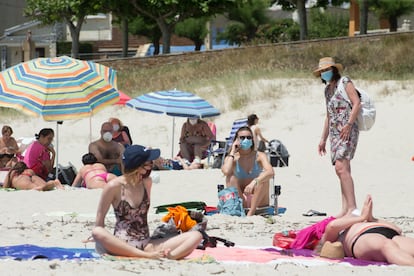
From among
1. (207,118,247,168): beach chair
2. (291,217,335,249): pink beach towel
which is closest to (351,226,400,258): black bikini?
(291,217,335,249): pink beach towel

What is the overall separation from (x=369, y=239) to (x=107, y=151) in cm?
636

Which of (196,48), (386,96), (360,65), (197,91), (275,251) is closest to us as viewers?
(275,251)

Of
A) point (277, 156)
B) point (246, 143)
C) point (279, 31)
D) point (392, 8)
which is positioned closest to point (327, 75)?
point (246, 143)

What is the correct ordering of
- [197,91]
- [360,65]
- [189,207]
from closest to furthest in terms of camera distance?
[189,207], [197,91], [360,65]

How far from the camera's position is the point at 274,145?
15.4 meters

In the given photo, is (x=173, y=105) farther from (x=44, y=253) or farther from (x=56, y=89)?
(x=44, y=253)

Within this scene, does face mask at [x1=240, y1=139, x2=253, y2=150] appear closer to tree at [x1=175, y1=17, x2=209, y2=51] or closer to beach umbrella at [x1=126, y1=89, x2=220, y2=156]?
beach umbrella at [x1=126, y1=89, x2=220, y2=156]

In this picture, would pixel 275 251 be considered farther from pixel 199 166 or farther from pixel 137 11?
pixel 137 11

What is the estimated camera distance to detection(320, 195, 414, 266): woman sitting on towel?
22.7ft

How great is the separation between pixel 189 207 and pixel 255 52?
18214 millimetres

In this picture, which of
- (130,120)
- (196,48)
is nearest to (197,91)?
(130,120)

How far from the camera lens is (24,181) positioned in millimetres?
12156

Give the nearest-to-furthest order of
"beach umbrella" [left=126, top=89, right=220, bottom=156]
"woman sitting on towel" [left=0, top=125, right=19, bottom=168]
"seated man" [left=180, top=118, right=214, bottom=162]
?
"woman sitting on towel" [left=0, top=125, right=19, bottom=168]
"seated man" [left=180, top=118, right=214, bottom=162]
"beach umbrella" [left=126, top=89, right=220, bottom=156]

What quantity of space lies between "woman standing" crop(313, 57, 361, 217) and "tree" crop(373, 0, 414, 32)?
3994 centimetres
